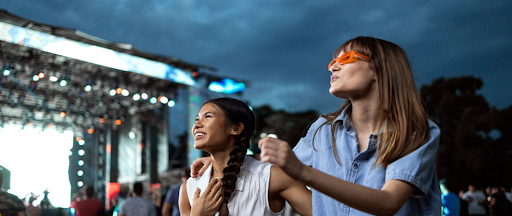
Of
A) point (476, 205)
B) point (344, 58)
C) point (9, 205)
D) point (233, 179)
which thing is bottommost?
point (476, 205)

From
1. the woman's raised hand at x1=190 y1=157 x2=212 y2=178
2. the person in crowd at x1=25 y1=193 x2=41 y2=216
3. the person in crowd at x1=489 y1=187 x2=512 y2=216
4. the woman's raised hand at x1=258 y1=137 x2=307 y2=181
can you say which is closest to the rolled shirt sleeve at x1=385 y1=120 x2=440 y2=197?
the woman's raised hand at x1=258 y1=137 x2=307 y2=181

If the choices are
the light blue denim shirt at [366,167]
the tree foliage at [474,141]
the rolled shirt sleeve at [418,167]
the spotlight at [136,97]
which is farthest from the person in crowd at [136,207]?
the tree foliage at [474,141]

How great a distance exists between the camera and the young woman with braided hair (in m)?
1.69

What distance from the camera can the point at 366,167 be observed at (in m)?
1.24

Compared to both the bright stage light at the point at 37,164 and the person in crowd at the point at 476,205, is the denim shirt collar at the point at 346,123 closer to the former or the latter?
the person in crowd at the point at 476,205

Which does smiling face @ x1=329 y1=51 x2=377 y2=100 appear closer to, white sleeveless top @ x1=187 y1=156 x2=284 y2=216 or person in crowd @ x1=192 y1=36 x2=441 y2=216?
person in crowd @ x1=192 y1=36 x2=441 y2=216

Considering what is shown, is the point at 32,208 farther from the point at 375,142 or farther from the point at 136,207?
the point at 375,142

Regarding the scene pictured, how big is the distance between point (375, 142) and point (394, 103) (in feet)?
0.47

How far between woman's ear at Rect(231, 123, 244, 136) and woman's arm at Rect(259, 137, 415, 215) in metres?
0.94

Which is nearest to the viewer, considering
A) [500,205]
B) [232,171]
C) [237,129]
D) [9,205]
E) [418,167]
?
[418,167]

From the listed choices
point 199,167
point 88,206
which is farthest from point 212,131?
point 88,206

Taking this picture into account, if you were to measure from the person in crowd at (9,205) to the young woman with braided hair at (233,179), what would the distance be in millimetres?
2970

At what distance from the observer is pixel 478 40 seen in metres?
27.5

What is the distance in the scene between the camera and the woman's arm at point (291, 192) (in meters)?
1.63
